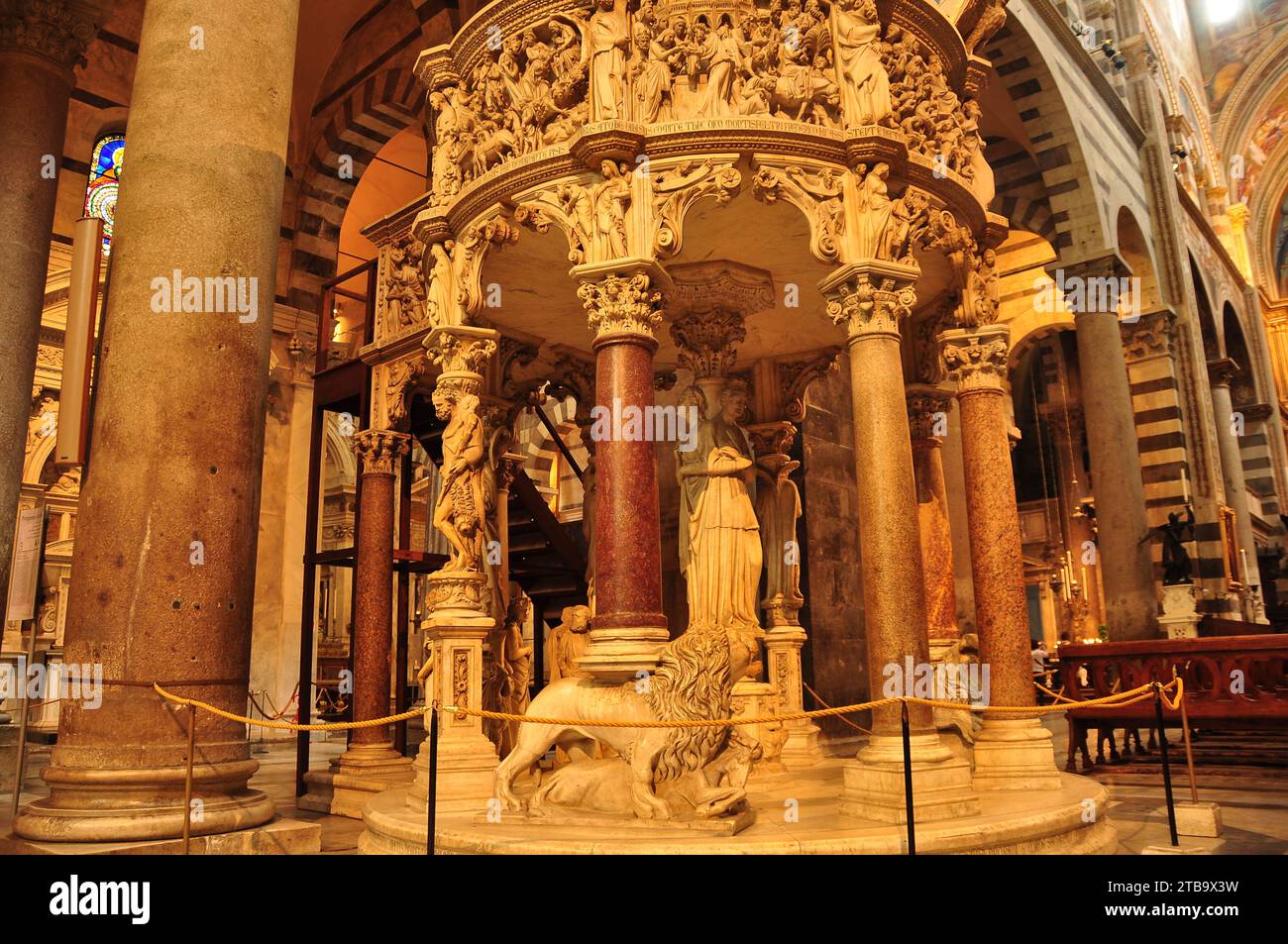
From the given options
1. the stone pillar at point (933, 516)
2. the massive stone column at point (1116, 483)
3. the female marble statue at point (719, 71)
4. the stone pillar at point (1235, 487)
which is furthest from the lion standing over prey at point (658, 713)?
the stone pillar at point (1235, 487)

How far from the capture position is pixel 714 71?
276 inches

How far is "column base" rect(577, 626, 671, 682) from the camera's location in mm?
6168

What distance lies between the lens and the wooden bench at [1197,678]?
9.27 meters

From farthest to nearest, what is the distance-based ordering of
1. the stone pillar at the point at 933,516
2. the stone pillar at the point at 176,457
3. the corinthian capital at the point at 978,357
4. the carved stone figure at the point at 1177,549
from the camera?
the carved stone figure at the point at 1177,549, the stone pillar at the point at 933,516, the corinthian capital at the point at 978,357, the stone pillar at the point at 176,457

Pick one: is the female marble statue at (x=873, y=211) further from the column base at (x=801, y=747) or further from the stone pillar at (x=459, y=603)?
the column base at (x=801, y=747)

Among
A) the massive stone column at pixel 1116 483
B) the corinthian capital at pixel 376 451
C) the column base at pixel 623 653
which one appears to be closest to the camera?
the column base at pixel 623 653

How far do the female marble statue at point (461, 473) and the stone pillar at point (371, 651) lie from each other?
274 centimetres

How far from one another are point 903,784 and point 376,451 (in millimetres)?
6936

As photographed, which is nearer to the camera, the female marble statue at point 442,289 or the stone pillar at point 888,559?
the stone pillar at point 888,559

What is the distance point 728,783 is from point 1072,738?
615 centimetres

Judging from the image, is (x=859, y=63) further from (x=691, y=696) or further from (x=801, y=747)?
(x=801, y=747)

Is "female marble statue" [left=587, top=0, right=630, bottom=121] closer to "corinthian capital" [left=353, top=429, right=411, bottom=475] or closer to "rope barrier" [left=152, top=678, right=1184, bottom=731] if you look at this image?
"rope barrier" [left=152, top=678, right=1184, bottom=731]

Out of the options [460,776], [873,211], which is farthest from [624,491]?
[873,211]
